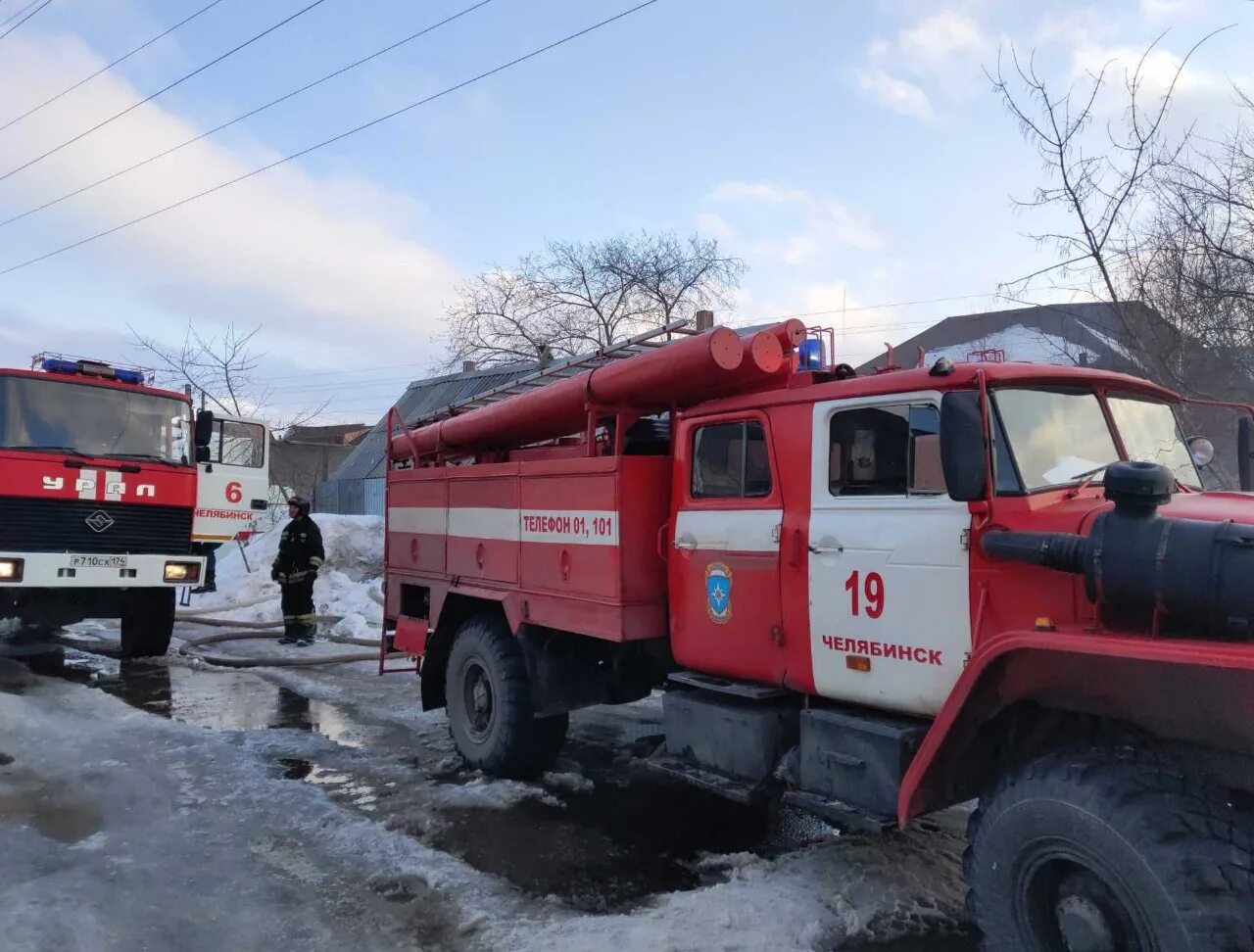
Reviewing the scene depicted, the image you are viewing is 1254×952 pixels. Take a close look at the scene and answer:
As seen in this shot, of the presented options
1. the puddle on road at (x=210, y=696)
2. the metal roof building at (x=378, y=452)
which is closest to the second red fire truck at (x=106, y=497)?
the puddle on road at (x=210, y=696)

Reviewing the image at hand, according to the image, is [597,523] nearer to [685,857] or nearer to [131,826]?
[685,857]

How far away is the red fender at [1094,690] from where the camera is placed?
2.63 meters

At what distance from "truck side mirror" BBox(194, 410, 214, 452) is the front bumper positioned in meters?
1.26

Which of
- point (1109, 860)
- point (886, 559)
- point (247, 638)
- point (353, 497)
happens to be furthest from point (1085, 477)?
point (353, 497)

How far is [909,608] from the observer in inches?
144

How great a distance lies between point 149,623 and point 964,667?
955cm

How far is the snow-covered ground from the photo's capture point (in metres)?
3.74

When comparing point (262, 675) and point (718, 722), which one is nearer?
point (718, 722)

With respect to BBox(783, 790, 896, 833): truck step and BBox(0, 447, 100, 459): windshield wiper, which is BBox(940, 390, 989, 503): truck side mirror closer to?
BBox(783, 790, 896, 833): truck step

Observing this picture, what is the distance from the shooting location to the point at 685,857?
4.60 meters

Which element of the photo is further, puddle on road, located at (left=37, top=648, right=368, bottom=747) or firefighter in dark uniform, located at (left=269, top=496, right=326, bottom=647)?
firefighter in dark uniform, located at (left=269, top=496, right=326, bottom=647)

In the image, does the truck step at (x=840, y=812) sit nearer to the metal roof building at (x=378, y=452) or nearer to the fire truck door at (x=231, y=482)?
the fire truck door at (x=231, y=482)

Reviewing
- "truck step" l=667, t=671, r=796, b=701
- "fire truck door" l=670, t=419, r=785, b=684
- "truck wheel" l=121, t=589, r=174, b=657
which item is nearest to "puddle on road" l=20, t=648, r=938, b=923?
"truck step" l=667, t=671, r=796, b=701

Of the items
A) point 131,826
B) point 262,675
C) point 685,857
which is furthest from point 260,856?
point 262,675
